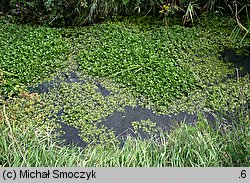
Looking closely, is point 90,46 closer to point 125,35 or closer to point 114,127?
point 125,35

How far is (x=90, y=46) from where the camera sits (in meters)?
4.10

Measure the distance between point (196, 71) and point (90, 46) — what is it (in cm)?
122

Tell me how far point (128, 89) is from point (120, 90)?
0.08 m

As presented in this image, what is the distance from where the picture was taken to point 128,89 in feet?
12.1

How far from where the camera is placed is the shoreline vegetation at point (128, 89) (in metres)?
2.63

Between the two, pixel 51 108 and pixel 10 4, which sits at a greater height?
pixel 10 4

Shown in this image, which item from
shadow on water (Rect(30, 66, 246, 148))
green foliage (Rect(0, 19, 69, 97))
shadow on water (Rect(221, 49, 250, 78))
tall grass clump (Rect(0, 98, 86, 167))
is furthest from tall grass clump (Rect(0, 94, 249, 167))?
shadow on water (Rect(221, 49, 250, 78))

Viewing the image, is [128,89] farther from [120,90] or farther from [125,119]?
[125,119]

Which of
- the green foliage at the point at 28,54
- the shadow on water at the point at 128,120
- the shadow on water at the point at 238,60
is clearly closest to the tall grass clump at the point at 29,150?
the shadow on water at the point at 128,120

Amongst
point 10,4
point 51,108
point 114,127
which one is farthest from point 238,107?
point 10,4

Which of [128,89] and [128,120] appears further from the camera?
[128,89]

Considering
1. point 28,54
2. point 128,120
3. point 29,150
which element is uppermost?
point 28,54

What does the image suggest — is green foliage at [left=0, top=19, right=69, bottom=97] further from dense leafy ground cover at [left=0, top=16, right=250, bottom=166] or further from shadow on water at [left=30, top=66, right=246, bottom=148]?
shadow on water at [left=30, top=66, right=246, bottom=148]

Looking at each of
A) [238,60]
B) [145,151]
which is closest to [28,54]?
[145,151]
